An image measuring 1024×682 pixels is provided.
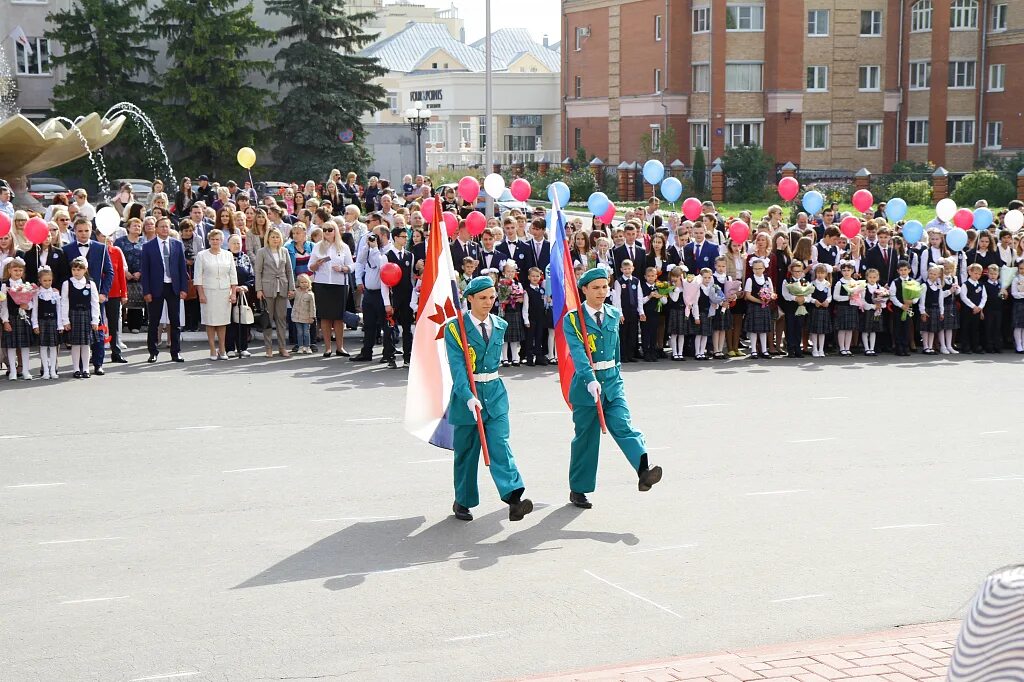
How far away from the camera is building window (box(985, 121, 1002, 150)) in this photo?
6069 cm

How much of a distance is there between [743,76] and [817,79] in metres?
3.82

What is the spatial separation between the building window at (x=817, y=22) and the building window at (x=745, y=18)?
2.41 meters

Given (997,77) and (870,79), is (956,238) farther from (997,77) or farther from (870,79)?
(997,77)

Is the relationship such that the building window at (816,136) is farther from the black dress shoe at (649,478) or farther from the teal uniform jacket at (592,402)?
the black dress shoe at (649,478)

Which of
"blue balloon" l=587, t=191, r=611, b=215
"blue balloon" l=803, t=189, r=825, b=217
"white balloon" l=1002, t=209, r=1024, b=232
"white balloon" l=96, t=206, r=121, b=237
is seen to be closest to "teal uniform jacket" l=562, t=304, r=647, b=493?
"white balloon" l=96, t=206, r=121, b=237

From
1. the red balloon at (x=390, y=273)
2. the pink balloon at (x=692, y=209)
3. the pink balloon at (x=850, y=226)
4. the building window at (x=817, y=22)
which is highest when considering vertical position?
the building window at (x=817, y=22)

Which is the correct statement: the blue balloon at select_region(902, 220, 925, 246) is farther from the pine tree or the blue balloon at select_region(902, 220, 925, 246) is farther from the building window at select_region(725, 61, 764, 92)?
the building window at select_region(725, 61, 764, 92)

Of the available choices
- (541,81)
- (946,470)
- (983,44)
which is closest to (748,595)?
(946,470)

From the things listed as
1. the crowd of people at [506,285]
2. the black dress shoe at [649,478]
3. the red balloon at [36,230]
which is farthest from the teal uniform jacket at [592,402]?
the red balloon at [36,230]

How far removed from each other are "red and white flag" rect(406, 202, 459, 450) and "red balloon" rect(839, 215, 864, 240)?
11.0 meters

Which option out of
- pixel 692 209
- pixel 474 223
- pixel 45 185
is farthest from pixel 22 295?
pixel 45 185

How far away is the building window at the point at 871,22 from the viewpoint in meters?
61.2

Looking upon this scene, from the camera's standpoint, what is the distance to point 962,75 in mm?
61438

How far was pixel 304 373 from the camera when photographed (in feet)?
54.7
